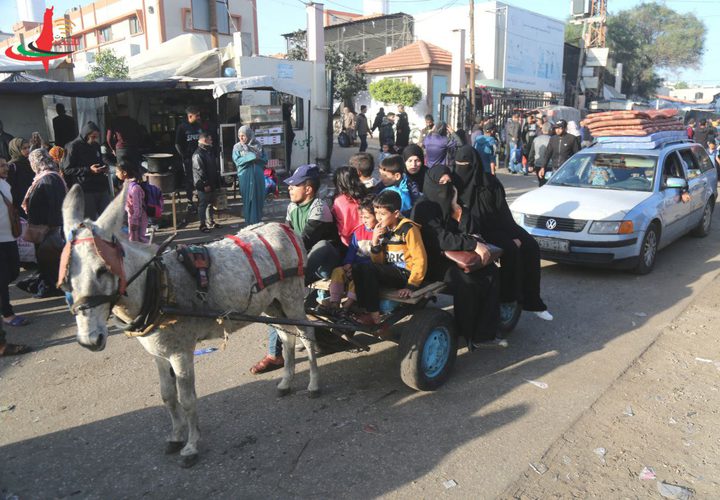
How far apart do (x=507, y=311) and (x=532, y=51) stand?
3013cm

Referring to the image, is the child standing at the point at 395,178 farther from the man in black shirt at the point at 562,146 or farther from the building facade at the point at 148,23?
the building facade at the point at 148,23

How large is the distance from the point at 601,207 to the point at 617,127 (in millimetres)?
2771

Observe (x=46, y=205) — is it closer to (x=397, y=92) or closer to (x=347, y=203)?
(x=347, y=203)

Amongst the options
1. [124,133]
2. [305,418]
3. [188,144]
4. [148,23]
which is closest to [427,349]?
[305,418]

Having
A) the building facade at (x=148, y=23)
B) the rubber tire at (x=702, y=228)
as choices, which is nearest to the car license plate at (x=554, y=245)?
the rubber tire at (x=702, y=228)

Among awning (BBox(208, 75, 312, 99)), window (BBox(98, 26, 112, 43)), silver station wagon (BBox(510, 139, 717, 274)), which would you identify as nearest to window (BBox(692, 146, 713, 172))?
silver station wagon (BBox(510, 139, 717, 274))

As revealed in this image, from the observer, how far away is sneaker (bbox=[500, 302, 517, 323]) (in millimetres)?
5578

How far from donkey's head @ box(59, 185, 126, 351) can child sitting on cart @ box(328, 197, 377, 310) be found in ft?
6.19

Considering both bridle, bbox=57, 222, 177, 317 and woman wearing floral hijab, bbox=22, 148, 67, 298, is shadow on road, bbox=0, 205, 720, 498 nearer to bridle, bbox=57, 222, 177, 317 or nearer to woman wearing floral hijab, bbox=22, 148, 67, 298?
bridle, bbox=57, 222, 177, 317

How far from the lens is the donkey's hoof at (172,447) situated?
12.2 ft

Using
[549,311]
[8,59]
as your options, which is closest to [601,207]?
[549,311]

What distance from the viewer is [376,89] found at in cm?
2709

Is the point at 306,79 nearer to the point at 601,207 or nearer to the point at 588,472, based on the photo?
the point at 601,207

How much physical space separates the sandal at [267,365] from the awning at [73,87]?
799cm
